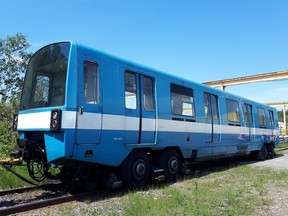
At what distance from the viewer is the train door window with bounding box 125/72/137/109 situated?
25.2 feet

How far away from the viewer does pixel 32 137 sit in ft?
23.5

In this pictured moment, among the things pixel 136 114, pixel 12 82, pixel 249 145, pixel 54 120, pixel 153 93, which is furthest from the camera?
pixel 12 82

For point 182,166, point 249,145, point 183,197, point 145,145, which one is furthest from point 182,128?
point 249,145

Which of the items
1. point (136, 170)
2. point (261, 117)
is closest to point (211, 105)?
point (136, 170)

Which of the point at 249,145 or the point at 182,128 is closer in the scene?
the point at 182,128

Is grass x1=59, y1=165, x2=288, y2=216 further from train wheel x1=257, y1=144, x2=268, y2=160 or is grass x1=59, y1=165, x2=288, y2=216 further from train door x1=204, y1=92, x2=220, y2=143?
train wheel x1=257, y1=144, x2=268, y2=160

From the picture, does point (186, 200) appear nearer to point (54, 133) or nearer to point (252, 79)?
point (54, 133)

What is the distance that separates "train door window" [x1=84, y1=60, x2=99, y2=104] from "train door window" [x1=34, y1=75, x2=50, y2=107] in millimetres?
929

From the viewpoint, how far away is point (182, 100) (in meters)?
9.84

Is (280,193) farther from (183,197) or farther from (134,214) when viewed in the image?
(134,214)

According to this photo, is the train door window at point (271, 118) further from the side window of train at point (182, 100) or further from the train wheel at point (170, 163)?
the train wheel at point (170, 163)

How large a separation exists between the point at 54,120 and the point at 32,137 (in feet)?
4.04

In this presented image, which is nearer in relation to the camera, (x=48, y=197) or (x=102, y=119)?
(x=102, y=119)

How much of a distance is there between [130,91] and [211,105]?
15.0ft
